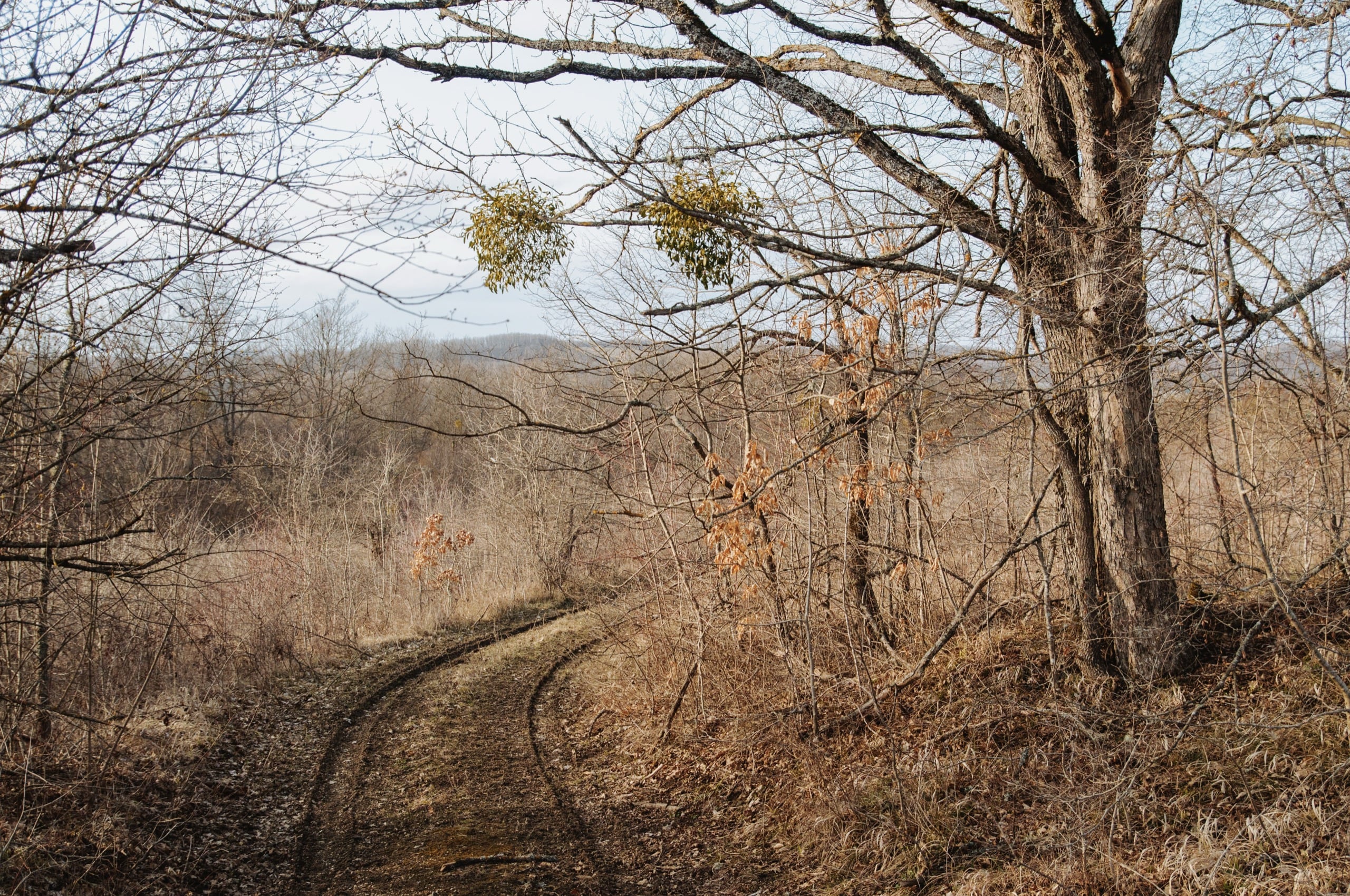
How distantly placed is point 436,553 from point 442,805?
1160 cm

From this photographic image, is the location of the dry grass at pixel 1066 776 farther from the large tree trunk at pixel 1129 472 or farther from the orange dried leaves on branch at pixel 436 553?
the orange dried leaves on branch at pixel 436 553

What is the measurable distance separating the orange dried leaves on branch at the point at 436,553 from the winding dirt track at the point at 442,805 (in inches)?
240

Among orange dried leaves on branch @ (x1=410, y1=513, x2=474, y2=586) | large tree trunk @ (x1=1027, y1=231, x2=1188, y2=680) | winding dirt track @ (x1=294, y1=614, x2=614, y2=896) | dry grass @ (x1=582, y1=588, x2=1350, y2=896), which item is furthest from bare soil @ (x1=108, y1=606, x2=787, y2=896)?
orange dried leaves on branch @ (x1=410, y1=513, x2=474, y2=586)

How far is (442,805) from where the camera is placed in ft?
25.1

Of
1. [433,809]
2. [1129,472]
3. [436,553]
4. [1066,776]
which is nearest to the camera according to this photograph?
[1066,776]

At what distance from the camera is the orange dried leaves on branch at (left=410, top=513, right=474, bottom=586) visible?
1830cm

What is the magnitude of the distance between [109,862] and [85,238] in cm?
447

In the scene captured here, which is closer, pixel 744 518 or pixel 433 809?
pixel 433 809

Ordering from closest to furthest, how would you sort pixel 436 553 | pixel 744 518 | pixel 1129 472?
pixel 1129 472
pixel 744 518
pixel 436 553

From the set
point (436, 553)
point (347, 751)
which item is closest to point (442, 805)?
point (347, 751)

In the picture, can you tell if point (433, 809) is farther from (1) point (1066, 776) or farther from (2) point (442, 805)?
(1) point (1066, 776)

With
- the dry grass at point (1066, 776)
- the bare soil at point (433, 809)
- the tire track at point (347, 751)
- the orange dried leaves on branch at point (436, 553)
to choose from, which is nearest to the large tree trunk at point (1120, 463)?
the dry grass at point (1066, 776)

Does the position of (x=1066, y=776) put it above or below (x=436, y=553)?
below

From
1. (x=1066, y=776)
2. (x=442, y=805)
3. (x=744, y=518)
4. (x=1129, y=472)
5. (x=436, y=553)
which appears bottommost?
(x=442, y=805)
